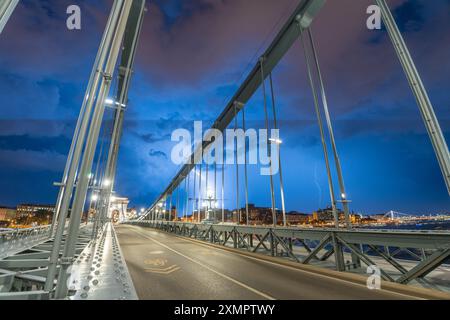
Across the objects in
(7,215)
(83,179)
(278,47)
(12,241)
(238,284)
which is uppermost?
(278,47)

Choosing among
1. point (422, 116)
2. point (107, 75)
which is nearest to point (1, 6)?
point (107, 75)

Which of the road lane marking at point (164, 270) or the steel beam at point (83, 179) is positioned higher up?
the steel beam at point (83, 179)

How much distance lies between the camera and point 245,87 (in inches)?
773

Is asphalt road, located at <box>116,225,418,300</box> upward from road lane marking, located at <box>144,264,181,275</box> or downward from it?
downward

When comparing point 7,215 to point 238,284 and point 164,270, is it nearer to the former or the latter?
point 164,270

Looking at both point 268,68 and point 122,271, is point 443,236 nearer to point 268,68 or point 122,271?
point 122,271

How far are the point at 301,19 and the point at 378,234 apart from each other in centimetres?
1217

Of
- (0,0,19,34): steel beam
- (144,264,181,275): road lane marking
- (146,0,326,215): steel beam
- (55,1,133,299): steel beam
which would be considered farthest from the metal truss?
(146,0,326,215): steel beam

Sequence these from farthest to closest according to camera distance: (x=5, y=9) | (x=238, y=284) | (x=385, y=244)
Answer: (x=238, y=284)
(x=385, y=244)
(x=5, y=9)

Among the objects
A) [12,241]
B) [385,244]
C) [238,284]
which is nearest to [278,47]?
[385,244]

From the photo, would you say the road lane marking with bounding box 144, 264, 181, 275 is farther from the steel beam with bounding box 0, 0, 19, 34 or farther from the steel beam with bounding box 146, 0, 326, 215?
the steel beam with bounding box 146, 0, 326, 215

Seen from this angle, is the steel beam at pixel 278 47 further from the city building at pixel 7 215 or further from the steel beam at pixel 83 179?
the city building at pixel 7 215

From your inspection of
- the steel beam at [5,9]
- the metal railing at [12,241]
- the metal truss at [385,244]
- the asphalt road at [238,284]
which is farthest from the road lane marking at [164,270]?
the steel beam at [5,9]

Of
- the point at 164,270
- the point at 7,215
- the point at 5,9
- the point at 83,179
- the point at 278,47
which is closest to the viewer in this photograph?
the point at 83,179
